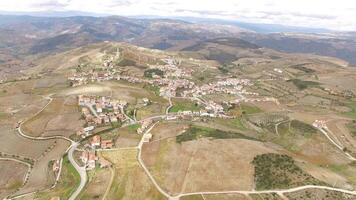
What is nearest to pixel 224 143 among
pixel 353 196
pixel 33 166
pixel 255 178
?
pixel 255 178

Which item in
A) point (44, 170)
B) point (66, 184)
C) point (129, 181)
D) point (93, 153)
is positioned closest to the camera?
point (129, 181)

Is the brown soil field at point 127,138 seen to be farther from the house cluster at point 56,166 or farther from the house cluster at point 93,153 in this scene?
the house cluster at point 56,166

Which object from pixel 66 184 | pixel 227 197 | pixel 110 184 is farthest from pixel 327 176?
pixel 66 184

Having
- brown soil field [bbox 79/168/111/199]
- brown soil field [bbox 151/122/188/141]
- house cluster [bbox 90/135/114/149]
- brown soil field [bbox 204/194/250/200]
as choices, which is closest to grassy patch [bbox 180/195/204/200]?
brown soil field [bbox 204/194/250/200]

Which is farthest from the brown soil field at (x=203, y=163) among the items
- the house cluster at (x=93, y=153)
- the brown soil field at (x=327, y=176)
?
the brown soil field at (x=327, y=176)

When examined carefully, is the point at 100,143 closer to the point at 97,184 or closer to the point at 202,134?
the point at 97,184
